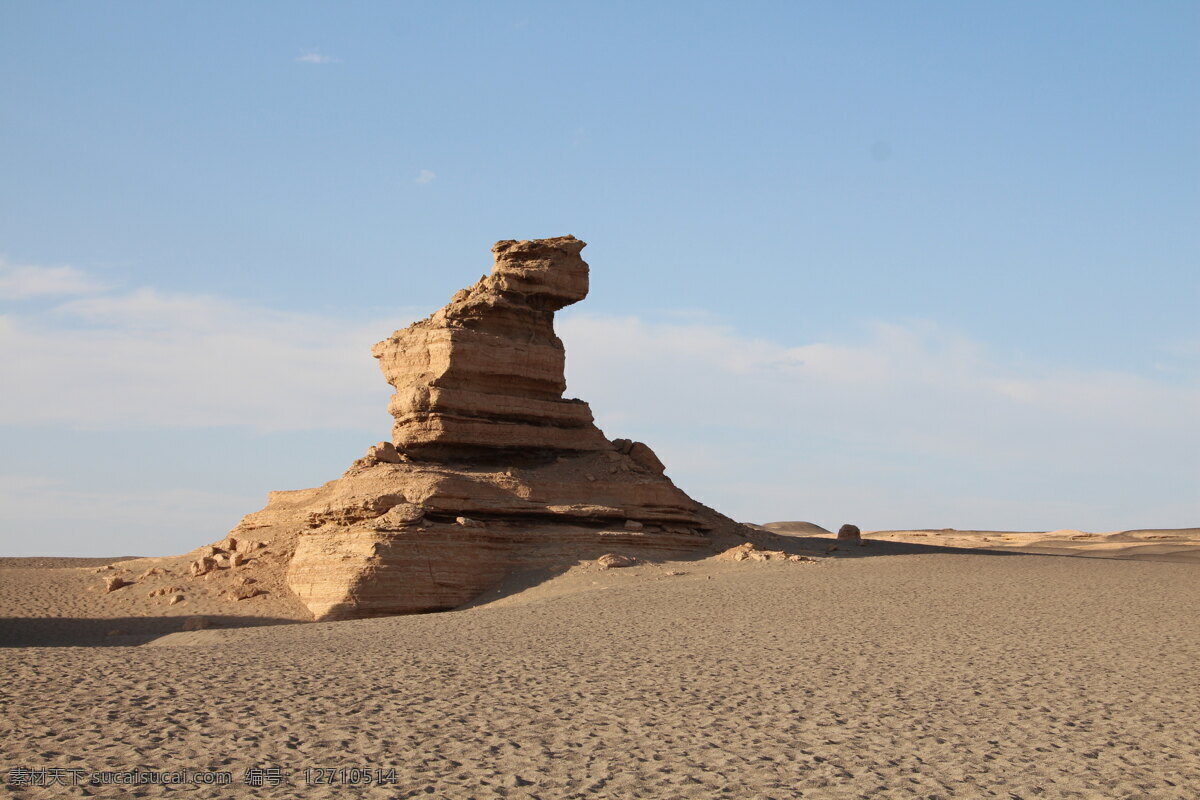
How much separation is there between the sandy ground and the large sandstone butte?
2.57m

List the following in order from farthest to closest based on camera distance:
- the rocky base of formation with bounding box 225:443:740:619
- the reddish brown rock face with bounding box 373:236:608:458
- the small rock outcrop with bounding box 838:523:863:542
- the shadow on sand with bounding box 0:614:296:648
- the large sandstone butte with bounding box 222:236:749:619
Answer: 1. the small rock outcrop with bounding box 838:523:863:542
2. the reddish brown rock face with bounding box 373:236:608:458
3. the large sandstone butte with bounding box 222:236:749:619
4. the rocky base of formation with bounding box 225:443:740:619
5. the shadow on sand with bounding box 0:614:296:648

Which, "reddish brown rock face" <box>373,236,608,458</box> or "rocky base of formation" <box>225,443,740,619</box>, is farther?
"reddish brown rock face" <box>373,236,608,458</box>

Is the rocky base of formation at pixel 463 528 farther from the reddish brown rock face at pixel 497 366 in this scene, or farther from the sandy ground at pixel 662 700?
the sandy ground at pixel 662 700

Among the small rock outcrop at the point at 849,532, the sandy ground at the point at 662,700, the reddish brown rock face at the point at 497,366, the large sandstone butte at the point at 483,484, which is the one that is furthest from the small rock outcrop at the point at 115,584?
the small rock outcrop at the point at 849,532

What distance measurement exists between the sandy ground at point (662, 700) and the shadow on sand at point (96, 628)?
3.30 feet

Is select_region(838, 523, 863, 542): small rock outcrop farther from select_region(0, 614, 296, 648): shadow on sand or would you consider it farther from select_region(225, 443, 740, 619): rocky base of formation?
select_region(0, 614, 296, 648): shadow on sand

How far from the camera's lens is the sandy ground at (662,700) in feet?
29.9

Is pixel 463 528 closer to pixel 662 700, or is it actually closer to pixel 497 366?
pixel 497 366

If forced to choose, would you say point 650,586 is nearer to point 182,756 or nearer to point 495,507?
point 495,507

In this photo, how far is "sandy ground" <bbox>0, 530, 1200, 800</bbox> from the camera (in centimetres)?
910

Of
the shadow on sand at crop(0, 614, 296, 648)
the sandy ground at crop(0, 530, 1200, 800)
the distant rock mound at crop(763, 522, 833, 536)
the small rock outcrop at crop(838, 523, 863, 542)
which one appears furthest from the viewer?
the distant rock mound at crop(763, 522, 833, 536)

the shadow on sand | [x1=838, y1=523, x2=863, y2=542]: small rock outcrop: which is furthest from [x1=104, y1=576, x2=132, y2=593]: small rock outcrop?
[x1=838, y1=523, x2=863, y2=542]: small rock outcrop

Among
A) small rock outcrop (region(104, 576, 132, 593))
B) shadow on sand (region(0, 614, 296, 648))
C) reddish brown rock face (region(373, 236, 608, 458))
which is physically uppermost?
reddish brown rock face (region(373, 236, 608, 458))

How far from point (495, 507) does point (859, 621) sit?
963 cm
